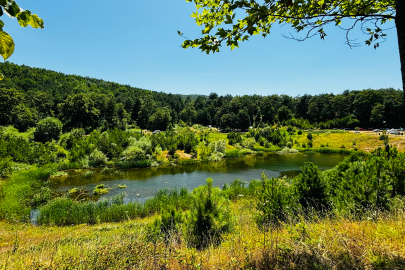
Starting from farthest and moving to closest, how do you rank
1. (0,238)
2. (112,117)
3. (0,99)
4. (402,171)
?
1. (112,117)
2. (0,99)
3. (0,238)
4. (402,171)

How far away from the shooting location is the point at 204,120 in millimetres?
95938

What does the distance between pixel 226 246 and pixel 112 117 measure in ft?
247

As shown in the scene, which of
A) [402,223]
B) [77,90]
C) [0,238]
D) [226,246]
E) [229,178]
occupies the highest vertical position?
[77,90]

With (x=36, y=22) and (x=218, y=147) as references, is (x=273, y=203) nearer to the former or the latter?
(x=36, y=22)

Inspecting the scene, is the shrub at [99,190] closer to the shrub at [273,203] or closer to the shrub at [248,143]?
the shrub at [273,203]

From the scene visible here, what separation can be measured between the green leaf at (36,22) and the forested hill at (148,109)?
215ft

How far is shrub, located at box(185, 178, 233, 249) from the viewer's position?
5902mm

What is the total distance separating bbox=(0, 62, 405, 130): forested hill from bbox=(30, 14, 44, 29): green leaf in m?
65.7

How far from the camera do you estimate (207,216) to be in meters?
6.07

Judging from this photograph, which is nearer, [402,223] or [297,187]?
[402,223]

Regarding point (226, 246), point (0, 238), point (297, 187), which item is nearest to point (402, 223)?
point (226, 246)

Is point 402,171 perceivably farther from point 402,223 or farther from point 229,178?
point 229,178

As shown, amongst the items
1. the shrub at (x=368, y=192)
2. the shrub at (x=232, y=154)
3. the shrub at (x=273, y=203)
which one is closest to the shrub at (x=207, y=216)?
the shrub at (x=273, y=203)

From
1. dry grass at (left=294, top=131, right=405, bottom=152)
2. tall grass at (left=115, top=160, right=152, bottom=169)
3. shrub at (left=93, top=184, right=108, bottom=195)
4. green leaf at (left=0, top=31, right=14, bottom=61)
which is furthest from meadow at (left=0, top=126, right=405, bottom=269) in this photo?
dry grass at (left=294, top=131, right=405, bottom=152)
